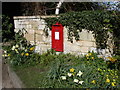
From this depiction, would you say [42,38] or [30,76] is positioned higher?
[42,38]

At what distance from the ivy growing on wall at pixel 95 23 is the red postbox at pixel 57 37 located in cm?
24

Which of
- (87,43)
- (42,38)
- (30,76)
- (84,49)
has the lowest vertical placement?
(30,76)

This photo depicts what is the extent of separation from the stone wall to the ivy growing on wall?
18cm

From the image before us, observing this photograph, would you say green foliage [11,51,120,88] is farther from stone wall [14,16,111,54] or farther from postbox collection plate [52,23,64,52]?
postbox collection plate [52,23,64,52]

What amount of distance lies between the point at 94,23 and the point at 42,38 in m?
2.19

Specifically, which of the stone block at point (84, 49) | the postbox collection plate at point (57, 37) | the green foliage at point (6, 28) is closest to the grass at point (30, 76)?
the postbox collection plate at point (57, 37)

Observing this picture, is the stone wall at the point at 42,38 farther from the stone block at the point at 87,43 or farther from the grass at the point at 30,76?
the grass at the point at 30,76

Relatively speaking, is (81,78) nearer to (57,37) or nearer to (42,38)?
(57,37)

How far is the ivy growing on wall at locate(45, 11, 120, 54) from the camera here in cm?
346

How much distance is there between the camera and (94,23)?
11.8 ft

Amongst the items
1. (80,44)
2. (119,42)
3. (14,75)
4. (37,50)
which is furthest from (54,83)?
(37,50)

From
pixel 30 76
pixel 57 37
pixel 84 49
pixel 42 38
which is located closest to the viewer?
pixel 30 76

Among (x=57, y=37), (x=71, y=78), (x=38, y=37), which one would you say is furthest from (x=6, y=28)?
(x=71, y=78)

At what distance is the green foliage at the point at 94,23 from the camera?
11.4 feet
